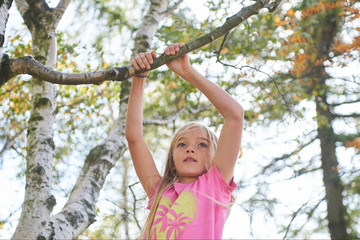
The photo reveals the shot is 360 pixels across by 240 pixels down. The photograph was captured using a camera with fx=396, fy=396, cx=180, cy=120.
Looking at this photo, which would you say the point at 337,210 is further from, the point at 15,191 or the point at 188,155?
the point at 188,155

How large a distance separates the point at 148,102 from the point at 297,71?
328cm

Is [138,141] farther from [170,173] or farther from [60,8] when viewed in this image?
[60,8]

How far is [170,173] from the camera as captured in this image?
102 inches

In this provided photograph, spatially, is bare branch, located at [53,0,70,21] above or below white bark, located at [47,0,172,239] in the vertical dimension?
above

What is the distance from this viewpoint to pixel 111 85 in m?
8.21

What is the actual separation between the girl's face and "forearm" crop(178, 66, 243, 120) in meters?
0.28

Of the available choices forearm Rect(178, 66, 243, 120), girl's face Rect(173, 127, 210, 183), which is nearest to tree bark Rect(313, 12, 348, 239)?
girl's face Rect(173, 127, 210, 183)

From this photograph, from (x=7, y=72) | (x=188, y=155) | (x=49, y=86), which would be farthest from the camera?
(x=49, y=86)

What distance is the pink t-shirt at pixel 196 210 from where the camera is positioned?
2059mm

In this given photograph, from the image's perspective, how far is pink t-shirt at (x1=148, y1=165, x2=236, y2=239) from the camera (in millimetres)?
2059

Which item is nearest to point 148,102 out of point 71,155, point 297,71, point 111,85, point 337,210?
point 111,85

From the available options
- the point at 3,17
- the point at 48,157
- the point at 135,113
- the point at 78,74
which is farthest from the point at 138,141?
the point at 3,17

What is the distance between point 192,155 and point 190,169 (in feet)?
0.28

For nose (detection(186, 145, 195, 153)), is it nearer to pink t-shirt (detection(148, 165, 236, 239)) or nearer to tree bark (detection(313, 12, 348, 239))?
pink t-shirt (detection(148, 165, 236, 239))
